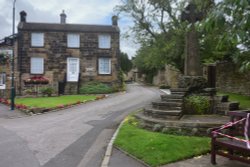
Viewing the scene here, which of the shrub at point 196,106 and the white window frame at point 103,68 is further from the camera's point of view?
the white window frame at point 103,68

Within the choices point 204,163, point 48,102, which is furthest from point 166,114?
point 48,102

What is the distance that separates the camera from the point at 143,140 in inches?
389

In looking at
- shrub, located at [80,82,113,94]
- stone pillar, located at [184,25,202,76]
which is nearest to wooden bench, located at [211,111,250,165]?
stone pillar, located at [184,25,202,76]


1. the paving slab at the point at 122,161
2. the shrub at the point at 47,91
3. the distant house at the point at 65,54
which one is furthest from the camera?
the distant house at the point at 65,54

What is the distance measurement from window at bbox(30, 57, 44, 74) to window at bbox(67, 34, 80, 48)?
11.3ft

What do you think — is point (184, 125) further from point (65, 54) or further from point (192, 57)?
point (65, 54)

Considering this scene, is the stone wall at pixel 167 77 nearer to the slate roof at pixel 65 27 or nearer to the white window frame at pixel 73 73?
the slate roof at pixel 65 27

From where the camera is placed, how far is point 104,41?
121 ft

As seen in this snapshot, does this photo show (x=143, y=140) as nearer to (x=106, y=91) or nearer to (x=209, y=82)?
(x=209, y=82)

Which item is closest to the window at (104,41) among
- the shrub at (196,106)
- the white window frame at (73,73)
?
the white window frame at (73,73)

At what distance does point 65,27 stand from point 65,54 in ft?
9.69

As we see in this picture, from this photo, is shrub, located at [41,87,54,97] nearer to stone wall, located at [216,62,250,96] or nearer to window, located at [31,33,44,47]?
window, located at [31,33,44,47]

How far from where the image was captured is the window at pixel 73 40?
36.6m

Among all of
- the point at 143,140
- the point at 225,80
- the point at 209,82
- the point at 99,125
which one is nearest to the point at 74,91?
the point at 225,80
